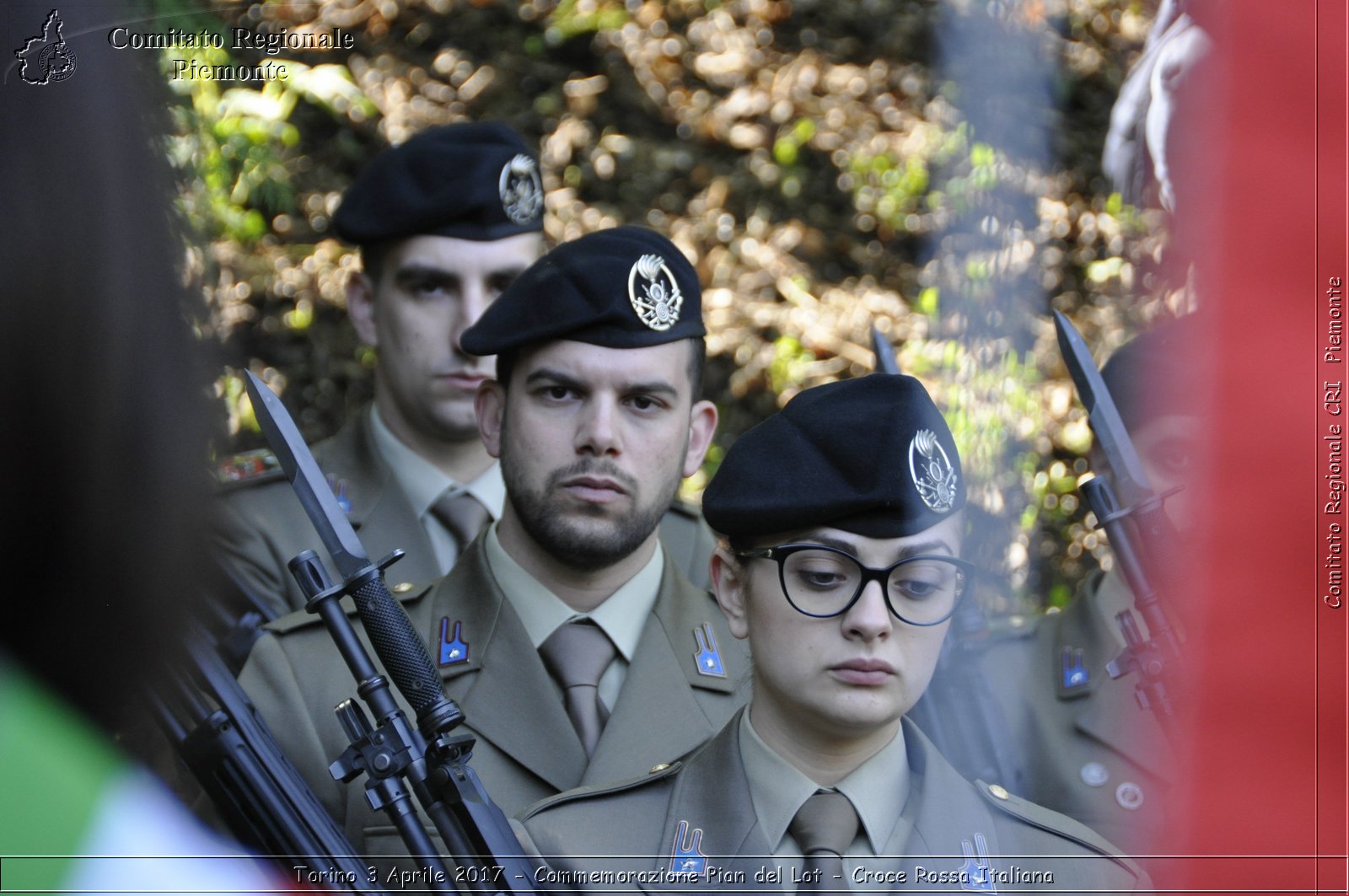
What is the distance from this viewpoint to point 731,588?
5.63 feet

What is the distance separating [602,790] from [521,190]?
4.10ft

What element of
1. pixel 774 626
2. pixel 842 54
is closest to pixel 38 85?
pixel 774 626

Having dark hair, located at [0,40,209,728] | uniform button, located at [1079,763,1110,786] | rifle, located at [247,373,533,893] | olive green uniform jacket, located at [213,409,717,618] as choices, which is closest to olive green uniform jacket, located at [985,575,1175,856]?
uniform button, located at [1079,763,1110,786]

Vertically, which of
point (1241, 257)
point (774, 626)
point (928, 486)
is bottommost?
point (774, 626)

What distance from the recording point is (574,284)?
2.12m

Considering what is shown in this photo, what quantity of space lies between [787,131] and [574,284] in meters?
1.11

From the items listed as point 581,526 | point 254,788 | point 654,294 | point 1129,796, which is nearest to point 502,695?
point 581,526

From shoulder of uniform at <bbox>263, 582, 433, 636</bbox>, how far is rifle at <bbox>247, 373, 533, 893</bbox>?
42 centimetres

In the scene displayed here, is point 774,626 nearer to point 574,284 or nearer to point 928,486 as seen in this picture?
point 928,486

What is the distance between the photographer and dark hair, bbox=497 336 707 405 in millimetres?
2164

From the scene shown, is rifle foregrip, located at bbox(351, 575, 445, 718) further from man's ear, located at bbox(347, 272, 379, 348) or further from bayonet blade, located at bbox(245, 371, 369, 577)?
man's ear, located at bbox(347, 272, 379, 348)

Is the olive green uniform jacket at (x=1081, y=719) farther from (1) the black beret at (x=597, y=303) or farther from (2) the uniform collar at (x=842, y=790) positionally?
(1) the black beret at (x=597, y=303)

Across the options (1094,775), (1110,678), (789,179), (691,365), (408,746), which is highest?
(789,179)

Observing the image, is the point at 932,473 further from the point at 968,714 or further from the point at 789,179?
the point at 789,179
